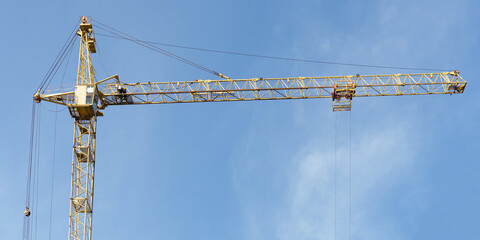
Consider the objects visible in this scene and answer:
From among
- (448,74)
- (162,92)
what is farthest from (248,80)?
(448,74)

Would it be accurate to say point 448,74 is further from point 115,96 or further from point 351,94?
point 115,96

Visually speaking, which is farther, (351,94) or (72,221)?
(351,94)


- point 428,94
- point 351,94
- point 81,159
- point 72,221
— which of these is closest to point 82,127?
point 81,159

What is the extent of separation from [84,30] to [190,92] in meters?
15.2

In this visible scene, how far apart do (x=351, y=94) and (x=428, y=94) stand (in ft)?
34.2

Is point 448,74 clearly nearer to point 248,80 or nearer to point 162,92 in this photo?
point 248,80

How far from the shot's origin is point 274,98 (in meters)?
105

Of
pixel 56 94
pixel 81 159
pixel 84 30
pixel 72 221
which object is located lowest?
pixel 72 221

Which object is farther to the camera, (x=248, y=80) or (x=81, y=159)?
(x=248, y=80)

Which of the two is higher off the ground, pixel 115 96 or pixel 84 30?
pixel 84 30

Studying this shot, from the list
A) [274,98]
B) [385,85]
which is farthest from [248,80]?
[385,85]

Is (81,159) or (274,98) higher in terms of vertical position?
(274,98)

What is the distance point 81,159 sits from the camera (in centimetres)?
9619

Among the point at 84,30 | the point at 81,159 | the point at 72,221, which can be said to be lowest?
the point at 72,221
